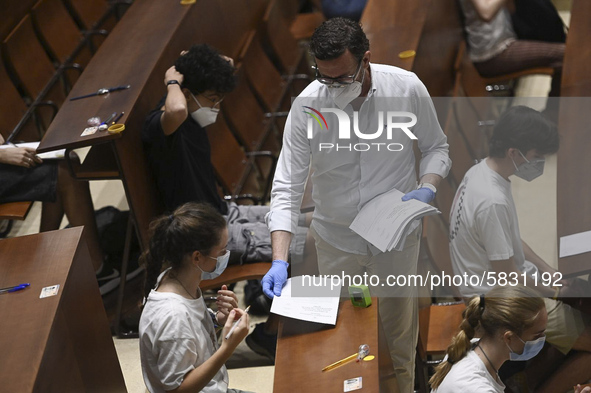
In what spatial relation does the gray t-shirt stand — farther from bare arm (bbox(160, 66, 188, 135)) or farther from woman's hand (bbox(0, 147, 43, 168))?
woman's hand (bbox(0, 147, 43, 168))

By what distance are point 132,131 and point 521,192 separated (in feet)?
8.40

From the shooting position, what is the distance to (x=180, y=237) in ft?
8.72

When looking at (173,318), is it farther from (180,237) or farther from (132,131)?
(132,131)

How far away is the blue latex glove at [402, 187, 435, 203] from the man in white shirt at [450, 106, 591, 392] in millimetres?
343

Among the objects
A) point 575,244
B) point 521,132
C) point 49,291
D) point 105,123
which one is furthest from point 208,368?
point 575,244

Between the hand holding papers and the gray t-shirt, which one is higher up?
the hand holding papers

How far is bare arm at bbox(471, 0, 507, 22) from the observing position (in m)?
4.87

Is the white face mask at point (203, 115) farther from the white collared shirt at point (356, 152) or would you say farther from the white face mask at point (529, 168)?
the white face mask at point (529, 168)

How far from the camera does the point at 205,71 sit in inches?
145

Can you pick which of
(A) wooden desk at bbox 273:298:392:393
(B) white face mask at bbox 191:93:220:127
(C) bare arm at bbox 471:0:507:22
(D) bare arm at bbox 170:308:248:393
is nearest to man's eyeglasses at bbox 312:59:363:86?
(A) wooden desk at bbox 273:298:392:393

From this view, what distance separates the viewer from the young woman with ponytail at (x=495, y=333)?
8.05 feet

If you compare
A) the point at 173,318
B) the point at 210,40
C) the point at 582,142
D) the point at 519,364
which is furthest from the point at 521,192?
the point at 173,318

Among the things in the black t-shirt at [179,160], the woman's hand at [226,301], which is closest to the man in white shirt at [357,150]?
the woman's hand at [226,301]

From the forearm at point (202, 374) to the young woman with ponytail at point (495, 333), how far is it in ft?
2.38
